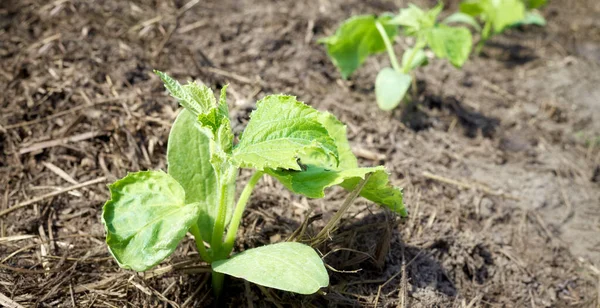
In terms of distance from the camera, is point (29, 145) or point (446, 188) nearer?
point (29, 145)

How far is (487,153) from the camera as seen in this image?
9.11 feet

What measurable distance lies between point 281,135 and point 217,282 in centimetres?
62

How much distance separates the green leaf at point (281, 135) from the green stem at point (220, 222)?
193 millimetres

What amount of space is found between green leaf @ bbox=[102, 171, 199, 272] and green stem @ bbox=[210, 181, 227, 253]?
116mm

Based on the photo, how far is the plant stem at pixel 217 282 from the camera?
1706 mm

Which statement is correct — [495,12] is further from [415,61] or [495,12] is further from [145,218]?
[145,218]

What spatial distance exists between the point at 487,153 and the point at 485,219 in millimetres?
570

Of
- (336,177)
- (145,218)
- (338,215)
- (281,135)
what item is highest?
(281,135)

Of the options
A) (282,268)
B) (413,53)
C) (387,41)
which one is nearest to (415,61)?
(413,53)

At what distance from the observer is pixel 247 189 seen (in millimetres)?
1655

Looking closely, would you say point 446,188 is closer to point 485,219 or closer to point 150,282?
point 485,219


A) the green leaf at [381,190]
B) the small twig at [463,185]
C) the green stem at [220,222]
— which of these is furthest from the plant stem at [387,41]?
the green stem at [220,222]

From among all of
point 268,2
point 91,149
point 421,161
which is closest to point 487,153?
point 421,161

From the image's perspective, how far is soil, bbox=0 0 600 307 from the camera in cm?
180
